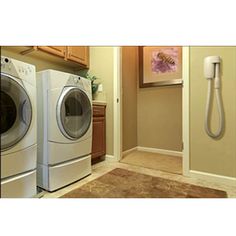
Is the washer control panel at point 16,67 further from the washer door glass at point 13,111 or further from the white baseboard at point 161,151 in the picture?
the white baseboard at point 161,151

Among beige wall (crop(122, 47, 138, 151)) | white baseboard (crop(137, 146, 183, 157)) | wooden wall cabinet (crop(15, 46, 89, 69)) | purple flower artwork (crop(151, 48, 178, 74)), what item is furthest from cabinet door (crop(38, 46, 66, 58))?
white baseboard (crop(137, 146, 183, 157))

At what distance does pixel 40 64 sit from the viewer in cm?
82

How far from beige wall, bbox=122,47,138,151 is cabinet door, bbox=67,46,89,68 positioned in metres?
0.24

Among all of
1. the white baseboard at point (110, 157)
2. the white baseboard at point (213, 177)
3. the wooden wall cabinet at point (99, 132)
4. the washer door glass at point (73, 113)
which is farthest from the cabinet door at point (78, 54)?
the white baseboard at point (213, 177)

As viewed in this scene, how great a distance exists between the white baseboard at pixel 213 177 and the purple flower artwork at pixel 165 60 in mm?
690

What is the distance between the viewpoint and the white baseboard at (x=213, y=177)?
3.22ft

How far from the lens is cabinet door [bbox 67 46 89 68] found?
896mm

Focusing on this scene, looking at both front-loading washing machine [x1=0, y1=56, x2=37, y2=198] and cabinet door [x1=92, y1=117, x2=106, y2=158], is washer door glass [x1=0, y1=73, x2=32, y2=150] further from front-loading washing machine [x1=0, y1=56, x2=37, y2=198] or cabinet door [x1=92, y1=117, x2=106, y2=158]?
cabinet door [x1=92, y1=117, x2=106, y2=158]

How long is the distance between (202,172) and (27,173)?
0.99 meters

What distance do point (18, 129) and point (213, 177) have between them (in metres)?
1.11

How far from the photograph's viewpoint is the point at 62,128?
88 cm
